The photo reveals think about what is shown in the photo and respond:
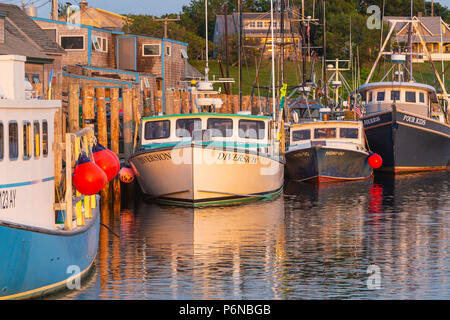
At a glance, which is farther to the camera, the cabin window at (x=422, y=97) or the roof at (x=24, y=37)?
the cabin window at (x=422, y=97)

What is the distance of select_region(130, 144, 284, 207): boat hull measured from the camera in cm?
2642

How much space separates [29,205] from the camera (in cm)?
1423

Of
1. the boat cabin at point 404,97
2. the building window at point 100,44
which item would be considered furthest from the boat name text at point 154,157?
the building window at point 100,44

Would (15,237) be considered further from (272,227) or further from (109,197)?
(109,197)

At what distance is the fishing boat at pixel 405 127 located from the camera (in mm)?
39125

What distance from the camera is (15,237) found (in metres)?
13.1

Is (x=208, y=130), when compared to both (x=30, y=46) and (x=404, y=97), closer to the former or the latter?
(x=30, y=46)

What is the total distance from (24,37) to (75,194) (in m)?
25.3

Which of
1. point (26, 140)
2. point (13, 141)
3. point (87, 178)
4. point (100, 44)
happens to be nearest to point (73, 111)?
point (87, 178)

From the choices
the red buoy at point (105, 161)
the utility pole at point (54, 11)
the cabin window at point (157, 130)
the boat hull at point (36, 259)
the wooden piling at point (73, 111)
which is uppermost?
the utility pole at point (54, 11)

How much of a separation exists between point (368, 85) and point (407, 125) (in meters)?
4.10

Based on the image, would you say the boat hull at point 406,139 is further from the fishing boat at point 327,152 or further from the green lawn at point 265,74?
the green lawn at point 265,74

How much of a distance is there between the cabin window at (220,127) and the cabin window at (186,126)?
411mm

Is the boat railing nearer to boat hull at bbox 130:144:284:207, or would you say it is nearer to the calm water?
the calm water
